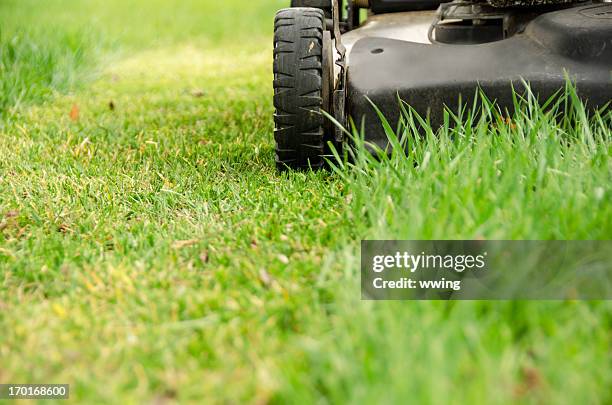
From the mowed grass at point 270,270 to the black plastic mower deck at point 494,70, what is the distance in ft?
0.49

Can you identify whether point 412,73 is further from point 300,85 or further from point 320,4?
point 320,4

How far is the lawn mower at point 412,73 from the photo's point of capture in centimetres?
191

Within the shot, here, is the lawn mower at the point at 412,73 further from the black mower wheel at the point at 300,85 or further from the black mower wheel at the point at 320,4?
the black mower wheel at the point at 320,4

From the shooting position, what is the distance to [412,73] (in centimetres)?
198

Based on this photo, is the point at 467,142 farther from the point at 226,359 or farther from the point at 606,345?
the point at 226,359

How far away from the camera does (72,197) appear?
1.91m

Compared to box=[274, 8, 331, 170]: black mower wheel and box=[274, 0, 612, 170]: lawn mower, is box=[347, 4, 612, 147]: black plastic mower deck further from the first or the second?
box=[274, 8, 331, 170]: black mower wheel

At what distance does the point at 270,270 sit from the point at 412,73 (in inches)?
34.1

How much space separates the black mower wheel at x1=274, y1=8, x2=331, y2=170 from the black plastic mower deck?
12cm

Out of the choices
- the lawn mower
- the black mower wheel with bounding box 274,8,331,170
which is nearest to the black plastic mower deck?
the lawn mower

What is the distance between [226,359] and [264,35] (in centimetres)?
500

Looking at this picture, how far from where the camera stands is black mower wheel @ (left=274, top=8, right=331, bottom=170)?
75.4 inches

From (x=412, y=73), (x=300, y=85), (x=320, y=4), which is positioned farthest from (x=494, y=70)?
(x=320, y=4)

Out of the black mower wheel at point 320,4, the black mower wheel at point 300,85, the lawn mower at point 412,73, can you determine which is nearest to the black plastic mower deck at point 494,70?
the lawn mower at point 412,73
